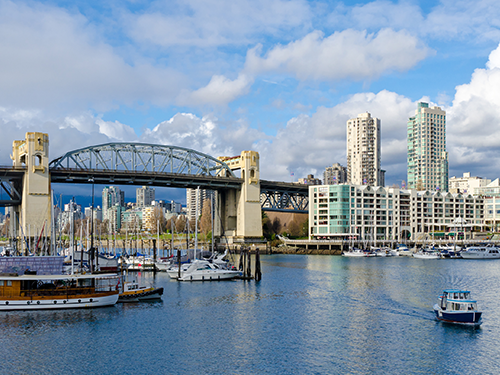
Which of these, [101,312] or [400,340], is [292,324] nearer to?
[400,340]

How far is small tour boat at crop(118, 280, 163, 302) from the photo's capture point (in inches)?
2096

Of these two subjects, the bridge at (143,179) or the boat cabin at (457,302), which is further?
the bridge at (143,179)

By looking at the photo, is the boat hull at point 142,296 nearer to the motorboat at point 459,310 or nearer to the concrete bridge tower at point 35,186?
the motorboat at point 459,310

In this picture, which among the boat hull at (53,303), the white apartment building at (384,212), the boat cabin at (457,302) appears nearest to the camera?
the boat cabin at (457,302)

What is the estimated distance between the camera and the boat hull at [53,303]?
4728 cm

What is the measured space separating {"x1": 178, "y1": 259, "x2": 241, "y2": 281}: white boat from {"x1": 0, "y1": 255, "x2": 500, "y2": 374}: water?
9.02 meters

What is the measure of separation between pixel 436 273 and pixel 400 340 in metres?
47.4

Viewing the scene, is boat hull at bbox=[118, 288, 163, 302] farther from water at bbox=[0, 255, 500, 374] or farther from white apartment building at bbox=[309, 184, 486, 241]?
white apartment building at bbox=[309, 184, 486, 241]

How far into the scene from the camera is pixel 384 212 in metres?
163

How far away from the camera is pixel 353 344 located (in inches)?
1459

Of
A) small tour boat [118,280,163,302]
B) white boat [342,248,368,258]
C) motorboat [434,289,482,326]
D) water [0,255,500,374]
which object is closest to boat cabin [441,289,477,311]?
motorboat [434,289,482,326]

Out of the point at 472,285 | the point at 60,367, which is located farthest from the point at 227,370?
the point at 472,285

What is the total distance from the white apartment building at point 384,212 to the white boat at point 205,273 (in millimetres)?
84681

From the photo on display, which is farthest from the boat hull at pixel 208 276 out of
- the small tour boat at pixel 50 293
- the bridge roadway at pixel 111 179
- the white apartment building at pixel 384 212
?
the white apartment building at pixel 384 212
